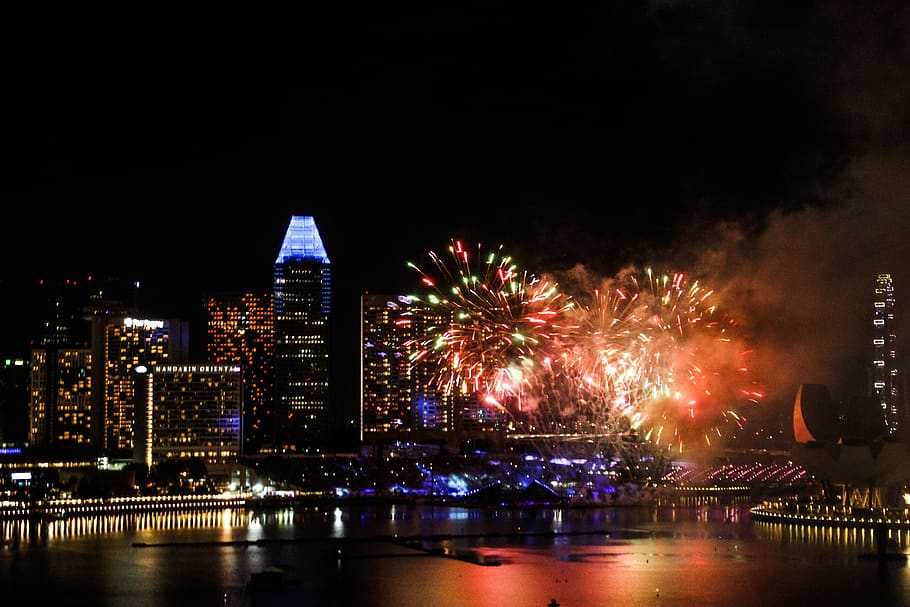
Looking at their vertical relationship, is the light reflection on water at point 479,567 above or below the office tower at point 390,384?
below

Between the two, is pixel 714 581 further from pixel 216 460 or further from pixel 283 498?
pixel 216 460

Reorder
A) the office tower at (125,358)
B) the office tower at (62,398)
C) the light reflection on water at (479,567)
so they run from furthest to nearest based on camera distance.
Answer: the office tower at (62,398) → the office tower at (125,358) → the light reflection on water at (479,567)

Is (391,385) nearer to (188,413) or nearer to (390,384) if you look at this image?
(390,384)

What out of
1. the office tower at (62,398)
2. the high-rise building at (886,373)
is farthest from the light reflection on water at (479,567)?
the office tower at (62,398)

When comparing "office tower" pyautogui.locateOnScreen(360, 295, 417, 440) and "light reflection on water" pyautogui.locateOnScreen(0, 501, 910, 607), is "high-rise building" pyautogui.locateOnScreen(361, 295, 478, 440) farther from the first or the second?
"light reflection on water" pyautogui.locateOnScreen(0, 501, 910, 607)

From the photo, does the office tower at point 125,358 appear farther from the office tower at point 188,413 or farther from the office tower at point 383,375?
the office tower at point 383,375

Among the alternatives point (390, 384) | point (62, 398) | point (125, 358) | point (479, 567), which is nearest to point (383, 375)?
point (390, 384)
